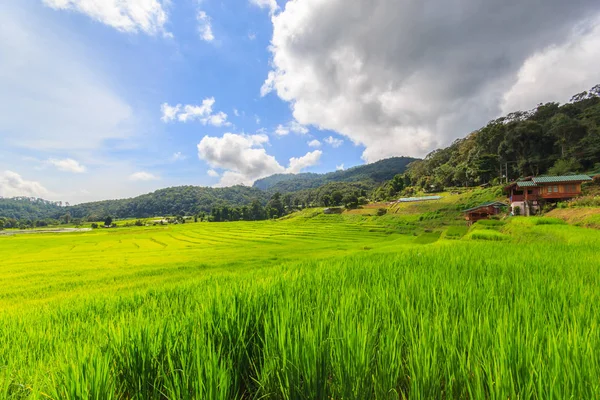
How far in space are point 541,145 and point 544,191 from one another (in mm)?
37540

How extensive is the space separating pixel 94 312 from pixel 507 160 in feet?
277

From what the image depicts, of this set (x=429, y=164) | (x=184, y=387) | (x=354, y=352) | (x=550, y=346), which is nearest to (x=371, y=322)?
(x=354, y=352)

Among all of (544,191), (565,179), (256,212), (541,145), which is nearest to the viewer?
(565,179)

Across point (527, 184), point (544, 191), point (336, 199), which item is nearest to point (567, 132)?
point (544, 191)

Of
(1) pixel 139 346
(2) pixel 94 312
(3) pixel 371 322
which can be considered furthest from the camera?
(2) pixel 94 312

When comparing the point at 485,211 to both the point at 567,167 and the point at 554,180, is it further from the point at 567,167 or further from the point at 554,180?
the point at 567,167

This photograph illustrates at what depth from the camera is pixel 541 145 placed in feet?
193

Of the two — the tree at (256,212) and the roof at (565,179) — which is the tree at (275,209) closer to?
the tree at (256,212)

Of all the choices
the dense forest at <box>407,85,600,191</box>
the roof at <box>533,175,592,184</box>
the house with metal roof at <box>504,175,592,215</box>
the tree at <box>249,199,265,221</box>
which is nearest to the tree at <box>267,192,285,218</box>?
the tree at <box>249,199,265,221</box>

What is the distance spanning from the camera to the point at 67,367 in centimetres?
132

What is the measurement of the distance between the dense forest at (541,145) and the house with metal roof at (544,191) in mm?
17656

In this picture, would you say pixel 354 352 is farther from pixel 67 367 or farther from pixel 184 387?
pixel 67 367

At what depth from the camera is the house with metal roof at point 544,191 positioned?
31.8 metres

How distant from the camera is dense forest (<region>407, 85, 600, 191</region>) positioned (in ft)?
156
